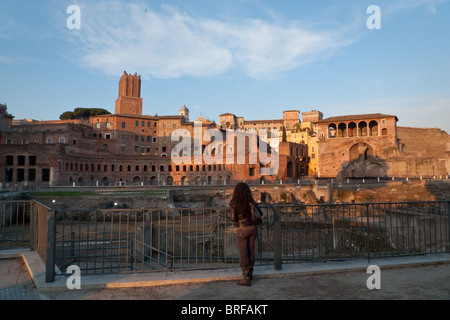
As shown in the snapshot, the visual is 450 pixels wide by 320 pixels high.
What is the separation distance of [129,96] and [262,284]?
85399 millimetres

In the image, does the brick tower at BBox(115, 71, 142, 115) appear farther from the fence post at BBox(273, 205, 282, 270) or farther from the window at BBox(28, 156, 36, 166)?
the fence post at BBox(273, 205, 282, 270)

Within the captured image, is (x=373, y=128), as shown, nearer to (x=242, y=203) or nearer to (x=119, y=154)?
(x=119, y=154)

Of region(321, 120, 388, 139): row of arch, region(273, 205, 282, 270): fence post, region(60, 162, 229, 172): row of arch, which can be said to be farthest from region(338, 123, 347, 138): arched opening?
region(273, 205, 282, 270): fence post

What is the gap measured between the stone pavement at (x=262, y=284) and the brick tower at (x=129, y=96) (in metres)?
81.5

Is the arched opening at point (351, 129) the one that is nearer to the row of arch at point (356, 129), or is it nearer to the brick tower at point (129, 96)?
the row of arch at point (356, 129)

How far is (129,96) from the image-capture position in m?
83.0

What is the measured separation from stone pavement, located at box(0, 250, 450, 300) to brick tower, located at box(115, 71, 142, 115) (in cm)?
8149

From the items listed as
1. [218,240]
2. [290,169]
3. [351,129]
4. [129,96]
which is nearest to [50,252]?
[218,240]

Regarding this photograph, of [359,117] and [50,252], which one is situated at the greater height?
[359,117]

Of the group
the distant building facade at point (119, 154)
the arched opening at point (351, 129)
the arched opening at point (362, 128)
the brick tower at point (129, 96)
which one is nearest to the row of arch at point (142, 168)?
the distant building facade at point (119, 154)

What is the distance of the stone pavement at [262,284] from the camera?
4574mm
